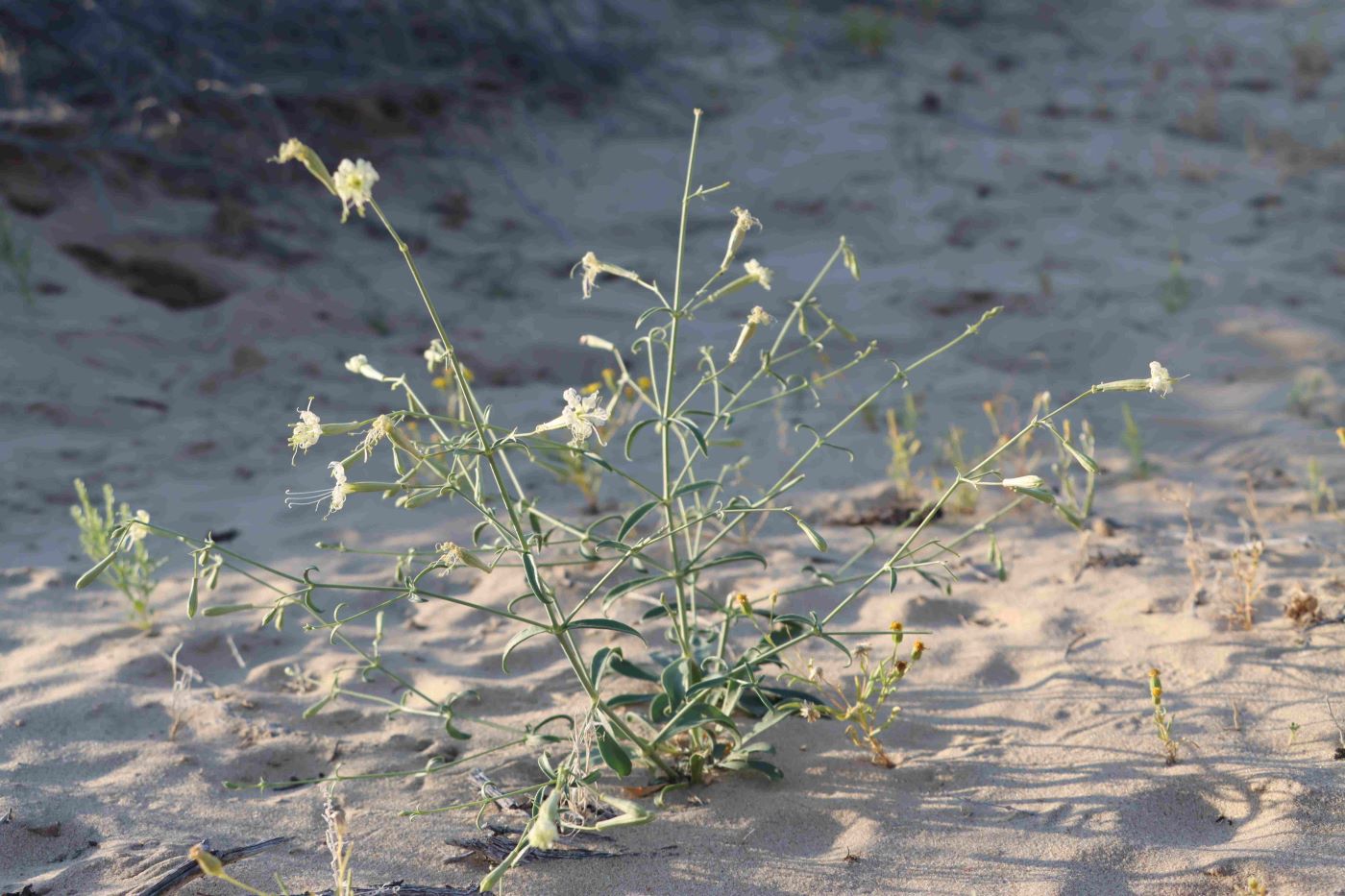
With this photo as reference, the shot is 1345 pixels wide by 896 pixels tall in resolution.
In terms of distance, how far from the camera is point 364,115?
6543mm

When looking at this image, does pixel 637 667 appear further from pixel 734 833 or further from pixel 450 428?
pixel 450 428

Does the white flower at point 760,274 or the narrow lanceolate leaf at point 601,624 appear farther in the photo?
the white flower at point 760,274

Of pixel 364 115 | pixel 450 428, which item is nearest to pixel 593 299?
pixel 450 428

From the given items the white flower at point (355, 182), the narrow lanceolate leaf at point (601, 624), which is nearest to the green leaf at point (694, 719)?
the narrow lanceolate leaf at point (601, 624)

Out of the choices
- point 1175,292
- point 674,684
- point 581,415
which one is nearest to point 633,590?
point 674,684

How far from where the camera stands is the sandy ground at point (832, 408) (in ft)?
7.03

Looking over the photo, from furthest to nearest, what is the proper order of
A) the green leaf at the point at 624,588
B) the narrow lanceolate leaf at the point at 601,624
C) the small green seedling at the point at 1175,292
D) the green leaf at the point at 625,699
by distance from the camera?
1. the small green seedling at the point at 1175,292
2. the green leaf at the point at 625,699
3. the green leaf at the point at 624,588
4. the narrow lanceolate leaf at the point at 601,624

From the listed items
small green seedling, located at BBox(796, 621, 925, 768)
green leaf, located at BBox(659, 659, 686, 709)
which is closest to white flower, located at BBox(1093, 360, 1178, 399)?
small green seedling, located at BBox(796, 621, 925, 768)

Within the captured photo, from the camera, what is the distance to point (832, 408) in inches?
177

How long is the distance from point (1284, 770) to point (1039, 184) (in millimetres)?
4991

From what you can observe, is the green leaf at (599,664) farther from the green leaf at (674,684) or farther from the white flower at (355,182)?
the white flower at (355,182)

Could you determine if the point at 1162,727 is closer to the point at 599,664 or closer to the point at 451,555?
the point at 599,664

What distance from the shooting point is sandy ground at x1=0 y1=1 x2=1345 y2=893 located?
7.03 ft

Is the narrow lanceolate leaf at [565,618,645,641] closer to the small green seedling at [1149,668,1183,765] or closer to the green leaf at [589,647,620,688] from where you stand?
the green leaf at [589,647,620,688]
